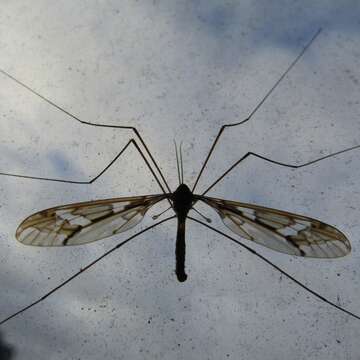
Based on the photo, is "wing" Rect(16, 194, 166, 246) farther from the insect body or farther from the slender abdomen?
the slender abdomen

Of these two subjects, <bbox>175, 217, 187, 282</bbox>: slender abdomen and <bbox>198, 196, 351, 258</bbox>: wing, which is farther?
<bbox>175, 217, 187, 282</bbox>: slender abdomen

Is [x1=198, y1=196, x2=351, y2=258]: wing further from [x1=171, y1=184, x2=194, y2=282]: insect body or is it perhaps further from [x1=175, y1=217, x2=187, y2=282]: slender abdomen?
[x1=175, y1=217, x2=187, y2=282]: slender abdomen

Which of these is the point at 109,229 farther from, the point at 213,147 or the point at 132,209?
the point at 213,147

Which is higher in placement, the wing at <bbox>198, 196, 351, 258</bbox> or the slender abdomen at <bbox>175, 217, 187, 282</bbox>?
the wing at <bbox>198, 196, 351, 258</bbox>

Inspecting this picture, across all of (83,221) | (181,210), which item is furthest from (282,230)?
(83,221)

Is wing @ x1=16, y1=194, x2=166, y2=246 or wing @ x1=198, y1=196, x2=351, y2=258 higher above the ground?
wing @ x1=198, y1=196, x2=351, y2=258

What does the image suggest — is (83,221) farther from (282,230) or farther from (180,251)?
(282,230)

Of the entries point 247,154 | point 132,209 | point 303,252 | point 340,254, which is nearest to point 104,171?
point 132,209
